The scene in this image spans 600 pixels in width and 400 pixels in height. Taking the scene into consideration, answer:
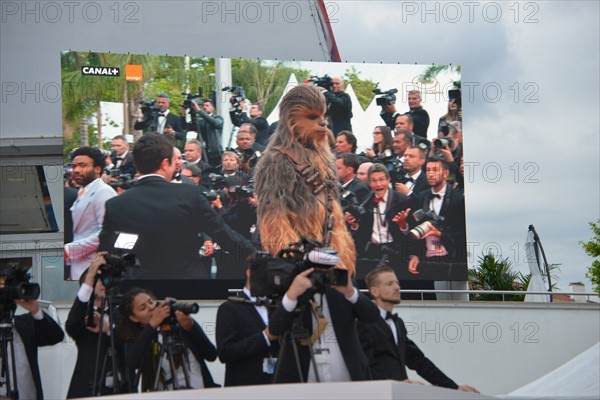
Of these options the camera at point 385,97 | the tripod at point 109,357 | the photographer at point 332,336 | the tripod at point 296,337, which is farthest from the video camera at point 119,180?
the tripod at point 296,337

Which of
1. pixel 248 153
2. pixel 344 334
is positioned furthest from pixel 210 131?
pixel 344 334

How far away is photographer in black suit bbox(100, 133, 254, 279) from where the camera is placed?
1614 cm

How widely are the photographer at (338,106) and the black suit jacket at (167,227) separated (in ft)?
7.82

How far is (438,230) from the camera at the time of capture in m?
16.8

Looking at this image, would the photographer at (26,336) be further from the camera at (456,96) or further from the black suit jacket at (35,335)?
the camera at (456,96)

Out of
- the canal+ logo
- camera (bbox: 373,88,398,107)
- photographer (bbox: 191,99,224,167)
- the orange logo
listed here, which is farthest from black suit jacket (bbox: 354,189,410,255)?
the canal+ logo

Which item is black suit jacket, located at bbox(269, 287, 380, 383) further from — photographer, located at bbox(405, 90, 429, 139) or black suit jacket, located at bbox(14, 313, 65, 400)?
photographer, located at bbox(405, 90, 429, 139)

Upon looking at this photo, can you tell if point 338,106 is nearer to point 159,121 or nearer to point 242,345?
point 159,121

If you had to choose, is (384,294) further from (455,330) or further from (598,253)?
(598,253)

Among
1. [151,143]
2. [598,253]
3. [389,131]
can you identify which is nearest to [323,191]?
[389,131]

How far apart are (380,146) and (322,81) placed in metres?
1.38

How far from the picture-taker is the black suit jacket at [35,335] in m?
8.79

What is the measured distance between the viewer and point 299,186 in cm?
1630

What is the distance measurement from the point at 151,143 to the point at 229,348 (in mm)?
8922
